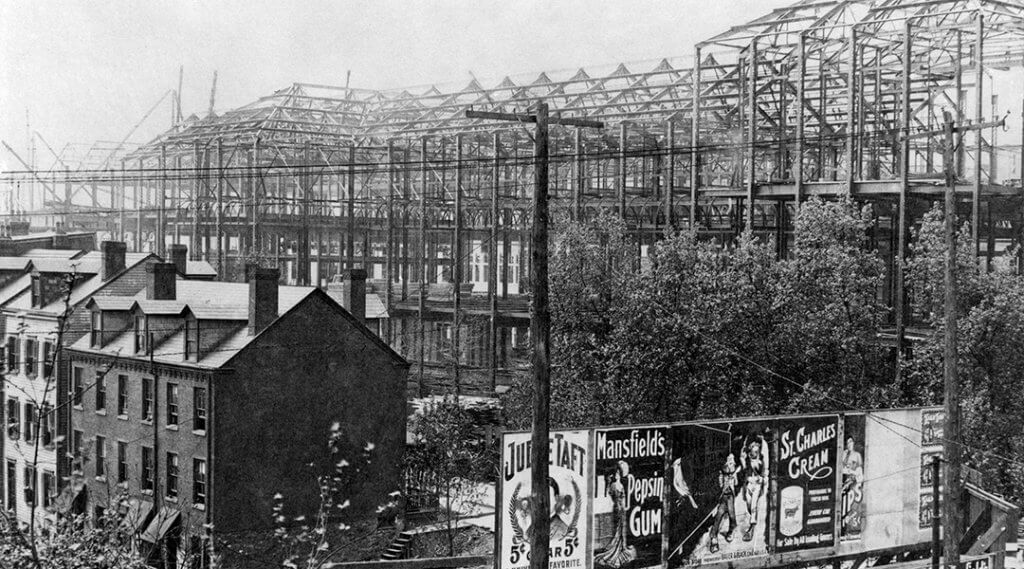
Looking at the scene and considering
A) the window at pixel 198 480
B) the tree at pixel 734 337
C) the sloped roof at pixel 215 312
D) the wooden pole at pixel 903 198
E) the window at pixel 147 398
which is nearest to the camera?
the tree at pixel 734 337

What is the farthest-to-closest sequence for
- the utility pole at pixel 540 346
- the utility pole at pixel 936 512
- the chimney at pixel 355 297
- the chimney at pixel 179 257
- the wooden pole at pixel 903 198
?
the chimney at pixel 179 257, the chimney at pixel 355 297, the wooden pole at pixel 903 198, the utility pole at pixel 936 512, the utility pole at pixel 540 346

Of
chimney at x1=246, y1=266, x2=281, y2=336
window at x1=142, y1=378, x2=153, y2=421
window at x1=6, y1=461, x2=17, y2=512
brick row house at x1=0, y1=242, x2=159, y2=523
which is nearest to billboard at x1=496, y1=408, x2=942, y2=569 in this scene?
chimney at x1=246, y1=266, x2=281, y2=336

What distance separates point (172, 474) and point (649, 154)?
21696 millimetres

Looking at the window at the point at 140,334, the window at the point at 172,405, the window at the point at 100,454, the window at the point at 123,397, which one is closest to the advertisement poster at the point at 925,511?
the window at the point at 172,405

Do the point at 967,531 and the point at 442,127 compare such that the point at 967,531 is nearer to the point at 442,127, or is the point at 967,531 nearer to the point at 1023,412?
the point at 1023,412

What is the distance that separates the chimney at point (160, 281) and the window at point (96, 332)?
227 cm

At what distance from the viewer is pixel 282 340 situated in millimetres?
32125

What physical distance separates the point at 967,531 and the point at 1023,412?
7.47 metres

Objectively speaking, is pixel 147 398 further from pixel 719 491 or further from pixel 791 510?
pixel 791 510

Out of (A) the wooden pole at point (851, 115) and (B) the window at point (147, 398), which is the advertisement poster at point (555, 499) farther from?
(A) the wooden pole at point (851, 115)

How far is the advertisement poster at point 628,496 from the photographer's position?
Result: 19.2 m

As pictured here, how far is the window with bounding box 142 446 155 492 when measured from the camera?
107 feet

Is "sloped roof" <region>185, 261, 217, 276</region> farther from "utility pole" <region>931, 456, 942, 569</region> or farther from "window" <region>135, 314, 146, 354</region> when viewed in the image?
"utility pole" <region>931, 456, 942, 569</region>

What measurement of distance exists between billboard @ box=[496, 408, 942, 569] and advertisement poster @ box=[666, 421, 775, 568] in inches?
0.8
